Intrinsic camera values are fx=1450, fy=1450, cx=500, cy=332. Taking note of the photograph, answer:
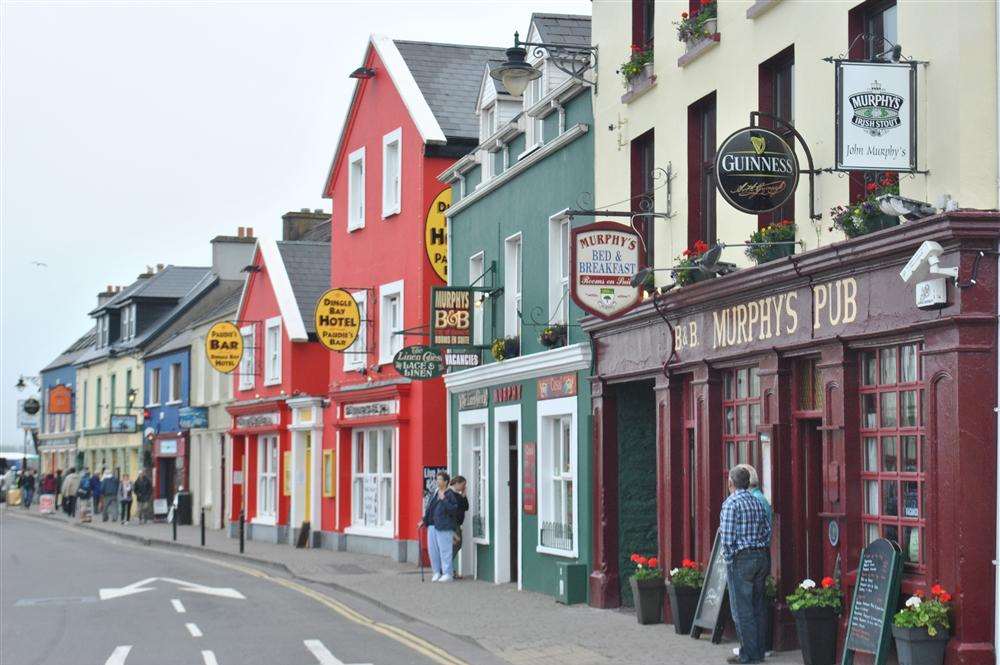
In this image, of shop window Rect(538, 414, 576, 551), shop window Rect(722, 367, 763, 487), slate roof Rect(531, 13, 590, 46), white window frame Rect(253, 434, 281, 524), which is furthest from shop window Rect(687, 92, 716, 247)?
white window frame Rect(253, 434, 281, 524)

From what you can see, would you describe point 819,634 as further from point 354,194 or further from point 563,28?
point 354,194

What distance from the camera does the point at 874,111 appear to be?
37.9 ft

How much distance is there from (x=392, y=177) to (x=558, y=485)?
1229 cm

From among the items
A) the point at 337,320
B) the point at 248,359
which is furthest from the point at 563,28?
the point at 248,359

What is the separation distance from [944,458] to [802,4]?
493cm

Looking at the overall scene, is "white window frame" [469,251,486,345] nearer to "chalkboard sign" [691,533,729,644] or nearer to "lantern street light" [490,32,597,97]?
"lantern street light" [490,32,597,97]

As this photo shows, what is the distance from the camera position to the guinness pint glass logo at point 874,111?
1153 cm

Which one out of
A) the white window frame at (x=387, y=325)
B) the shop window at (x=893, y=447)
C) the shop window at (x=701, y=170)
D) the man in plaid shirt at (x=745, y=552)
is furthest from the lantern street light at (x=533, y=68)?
the white window frame at (x=387, y=325)

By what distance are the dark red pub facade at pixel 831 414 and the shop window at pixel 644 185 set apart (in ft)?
3.47

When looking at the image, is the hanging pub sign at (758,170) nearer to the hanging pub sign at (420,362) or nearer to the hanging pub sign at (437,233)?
the hanging pub sign at (420,362)

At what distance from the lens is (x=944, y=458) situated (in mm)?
11297

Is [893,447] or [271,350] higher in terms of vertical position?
[271,350]

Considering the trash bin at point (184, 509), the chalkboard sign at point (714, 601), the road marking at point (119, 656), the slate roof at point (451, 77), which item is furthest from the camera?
the trash bin at point (184, 509)

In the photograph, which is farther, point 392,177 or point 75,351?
point 75,351
